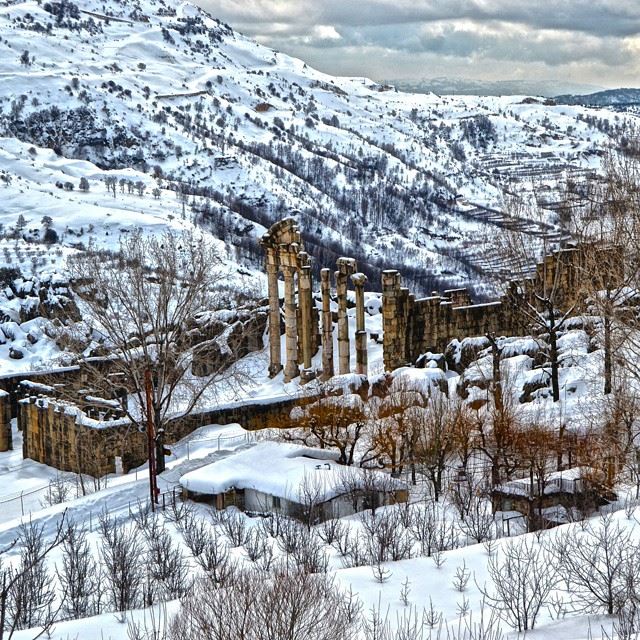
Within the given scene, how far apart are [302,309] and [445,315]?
225 inches

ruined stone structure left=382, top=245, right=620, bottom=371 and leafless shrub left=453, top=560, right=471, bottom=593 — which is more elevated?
ruined stone structure left=382, top=245, right=620, bottom=371

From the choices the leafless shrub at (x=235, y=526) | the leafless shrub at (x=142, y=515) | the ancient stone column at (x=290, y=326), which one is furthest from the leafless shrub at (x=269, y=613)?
the ancient stone column at (x=290, y=326)

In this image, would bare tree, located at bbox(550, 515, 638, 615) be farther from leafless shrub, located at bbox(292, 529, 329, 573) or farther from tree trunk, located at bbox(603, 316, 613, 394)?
tree trunk, located at bbox(603, 316, 613, 394)

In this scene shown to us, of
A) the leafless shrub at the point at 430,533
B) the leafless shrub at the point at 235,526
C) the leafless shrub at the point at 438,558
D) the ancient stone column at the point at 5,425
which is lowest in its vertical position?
the ancient stone column at the point at 5,425

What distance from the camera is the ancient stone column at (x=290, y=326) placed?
42.6 m

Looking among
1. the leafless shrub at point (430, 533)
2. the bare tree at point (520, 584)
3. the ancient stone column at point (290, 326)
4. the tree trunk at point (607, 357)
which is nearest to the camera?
the bare tree at point (520, 584)

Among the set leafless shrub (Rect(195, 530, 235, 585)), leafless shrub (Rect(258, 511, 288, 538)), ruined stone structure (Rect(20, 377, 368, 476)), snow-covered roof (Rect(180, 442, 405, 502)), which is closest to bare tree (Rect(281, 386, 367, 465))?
snow-covered roof (Rect(180, 442, 405, 502))

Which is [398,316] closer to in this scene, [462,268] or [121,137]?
[462,268]

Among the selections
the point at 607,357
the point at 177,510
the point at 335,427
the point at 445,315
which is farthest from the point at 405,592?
the point at 445,315

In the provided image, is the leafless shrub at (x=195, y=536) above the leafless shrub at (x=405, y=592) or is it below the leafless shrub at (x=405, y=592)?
below

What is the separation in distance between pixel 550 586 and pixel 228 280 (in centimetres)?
4976

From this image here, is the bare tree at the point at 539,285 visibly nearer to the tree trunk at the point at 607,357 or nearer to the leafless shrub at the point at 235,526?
the tree trunk at the point at 607,357

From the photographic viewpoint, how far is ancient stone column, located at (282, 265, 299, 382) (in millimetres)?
42562

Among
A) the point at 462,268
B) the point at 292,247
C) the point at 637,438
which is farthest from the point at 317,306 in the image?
the point at 462,268
